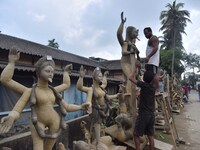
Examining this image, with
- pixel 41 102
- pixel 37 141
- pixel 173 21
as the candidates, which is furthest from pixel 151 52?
pixel 173 21

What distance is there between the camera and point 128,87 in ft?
16.6

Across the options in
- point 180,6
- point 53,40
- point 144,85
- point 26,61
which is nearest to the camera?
point 144,85

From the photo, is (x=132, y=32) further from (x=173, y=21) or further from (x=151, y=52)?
(x=173, y=21)

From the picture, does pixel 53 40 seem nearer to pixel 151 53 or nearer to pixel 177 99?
pixel 177 99

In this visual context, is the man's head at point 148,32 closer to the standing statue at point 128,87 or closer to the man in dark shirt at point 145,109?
the standing statue at point 128,87

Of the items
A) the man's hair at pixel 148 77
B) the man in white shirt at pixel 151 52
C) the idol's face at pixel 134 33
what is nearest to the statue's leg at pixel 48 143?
the man's hair at pixel 148 77

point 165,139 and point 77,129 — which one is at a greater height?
point 77,129

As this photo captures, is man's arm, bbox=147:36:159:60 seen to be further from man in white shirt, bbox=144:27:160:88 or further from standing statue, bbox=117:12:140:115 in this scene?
standing statue, bbox=117:12:140:115

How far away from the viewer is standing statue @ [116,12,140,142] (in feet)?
16.1

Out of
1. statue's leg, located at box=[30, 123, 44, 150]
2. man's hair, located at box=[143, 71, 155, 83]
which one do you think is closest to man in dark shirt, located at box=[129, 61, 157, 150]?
man's hair, located at box=[143, 71, 155, 83]

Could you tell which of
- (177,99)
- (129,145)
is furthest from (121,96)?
(177,99)

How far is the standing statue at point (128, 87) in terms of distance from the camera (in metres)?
4.90

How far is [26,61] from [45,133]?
30.7 feet

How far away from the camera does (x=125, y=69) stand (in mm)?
5031
